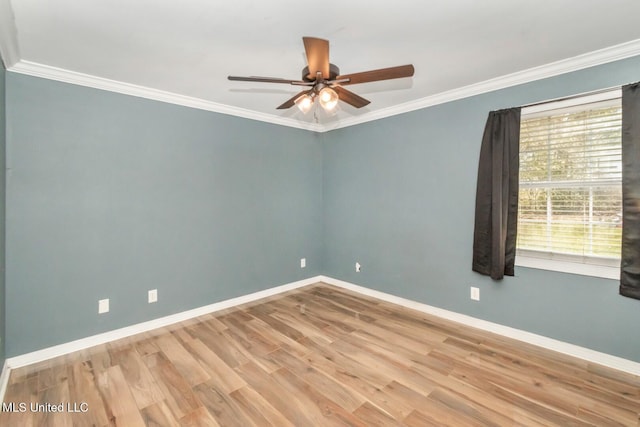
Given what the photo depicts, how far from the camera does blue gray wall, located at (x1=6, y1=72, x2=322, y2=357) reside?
238cm

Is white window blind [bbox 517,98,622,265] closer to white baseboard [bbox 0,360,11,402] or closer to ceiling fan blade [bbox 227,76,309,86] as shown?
ceiling fan blade [bbox 227,76,309,86]

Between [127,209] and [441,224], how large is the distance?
3315mm

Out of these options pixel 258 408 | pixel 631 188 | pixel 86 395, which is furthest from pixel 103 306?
pixel 631 188

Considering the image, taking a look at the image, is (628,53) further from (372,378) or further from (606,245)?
(372,378)

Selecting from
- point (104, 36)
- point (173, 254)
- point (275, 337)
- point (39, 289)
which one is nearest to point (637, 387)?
point (275, 337)

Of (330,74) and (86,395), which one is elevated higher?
(330,74)

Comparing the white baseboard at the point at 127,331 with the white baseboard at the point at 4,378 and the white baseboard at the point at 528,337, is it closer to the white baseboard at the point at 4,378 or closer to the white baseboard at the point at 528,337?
the white baseboard at the point at 4,378

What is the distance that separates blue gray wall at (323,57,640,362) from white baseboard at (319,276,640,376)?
57 mm

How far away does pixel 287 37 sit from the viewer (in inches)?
79.2

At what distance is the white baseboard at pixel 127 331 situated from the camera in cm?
240

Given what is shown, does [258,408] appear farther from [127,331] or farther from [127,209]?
[127,209]

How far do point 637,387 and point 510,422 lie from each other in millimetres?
1145

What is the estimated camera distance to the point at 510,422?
1.76 m

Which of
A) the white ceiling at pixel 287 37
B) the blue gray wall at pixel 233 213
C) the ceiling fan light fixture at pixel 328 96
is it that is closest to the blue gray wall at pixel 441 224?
the blue gray wall at pixel 233 213
